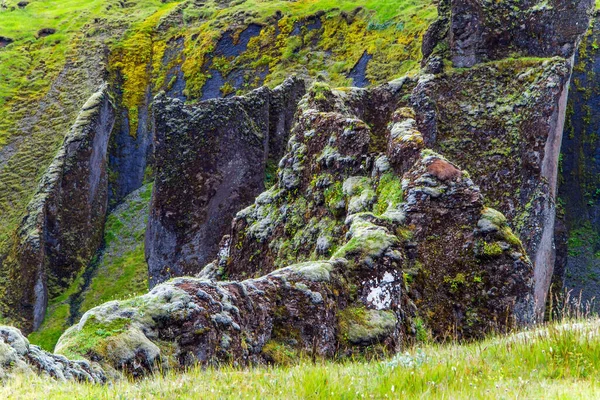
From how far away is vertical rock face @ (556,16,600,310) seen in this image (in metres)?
45.0

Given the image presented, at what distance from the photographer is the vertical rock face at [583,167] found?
148ft

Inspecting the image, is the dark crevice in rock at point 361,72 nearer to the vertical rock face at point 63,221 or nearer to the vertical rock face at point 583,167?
the vertical rock face at point 583,167

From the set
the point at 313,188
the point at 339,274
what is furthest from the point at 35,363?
the point at 313,188

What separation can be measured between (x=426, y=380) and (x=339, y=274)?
727 cm

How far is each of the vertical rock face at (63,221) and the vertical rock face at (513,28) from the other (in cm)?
3443

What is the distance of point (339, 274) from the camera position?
15.0 m

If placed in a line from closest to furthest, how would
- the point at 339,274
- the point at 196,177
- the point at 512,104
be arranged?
the point at 339,274, the point at 512,104, the point at 196,177

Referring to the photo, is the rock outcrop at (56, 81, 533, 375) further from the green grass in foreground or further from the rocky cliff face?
the green grass in foreground

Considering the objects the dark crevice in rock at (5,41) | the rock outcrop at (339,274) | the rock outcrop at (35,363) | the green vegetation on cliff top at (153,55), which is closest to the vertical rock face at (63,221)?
the green vegetation on cliff top at (153,55)

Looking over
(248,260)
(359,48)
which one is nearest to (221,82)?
(359,48)

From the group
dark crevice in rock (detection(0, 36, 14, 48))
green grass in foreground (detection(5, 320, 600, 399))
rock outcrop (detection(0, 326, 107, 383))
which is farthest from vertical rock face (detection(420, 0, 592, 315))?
dark crevice in rock (detection(0, 36, 14, 48))

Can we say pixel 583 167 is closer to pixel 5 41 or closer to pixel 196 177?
pixel 196 177

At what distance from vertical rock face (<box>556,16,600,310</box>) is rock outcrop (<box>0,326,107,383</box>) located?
38062mm

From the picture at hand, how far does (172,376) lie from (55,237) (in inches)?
1892
